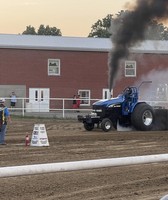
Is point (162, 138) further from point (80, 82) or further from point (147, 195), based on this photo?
point (80, 82)

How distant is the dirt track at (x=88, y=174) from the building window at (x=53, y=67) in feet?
73.0

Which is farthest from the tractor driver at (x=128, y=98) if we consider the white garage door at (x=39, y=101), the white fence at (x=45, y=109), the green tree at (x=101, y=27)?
the green tree at (x=101, y=27)

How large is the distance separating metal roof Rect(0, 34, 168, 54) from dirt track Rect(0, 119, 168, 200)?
21.8 metres

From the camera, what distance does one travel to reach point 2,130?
17594mm

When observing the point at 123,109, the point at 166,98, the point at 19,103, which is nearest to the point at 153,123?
the point at 123,109

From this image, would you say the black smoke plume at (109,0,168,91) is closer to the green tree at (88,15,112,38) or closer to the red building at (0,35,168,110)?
the red building at (0,35,168,110)

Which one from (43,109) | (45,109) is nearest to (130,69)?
(43,109)

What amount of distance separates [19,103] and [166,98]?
12.7 meters

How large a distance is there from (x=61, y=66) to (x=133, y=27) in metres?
15.8

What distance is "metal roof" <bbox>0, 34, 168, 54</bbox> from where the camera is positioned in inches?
1624

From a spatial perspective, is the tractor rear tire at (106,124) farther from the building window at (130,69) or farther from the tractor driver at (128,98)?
the building window at (130,69)

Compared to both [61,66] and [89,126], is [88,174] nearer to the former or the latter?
[89,126]

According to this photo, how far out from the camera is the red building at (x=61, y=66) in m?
40.9

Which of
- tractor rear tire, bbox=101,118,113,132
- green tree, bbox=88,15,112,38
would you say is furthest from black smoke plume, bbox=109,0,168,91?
green tree, bbox=88,15,112,38
